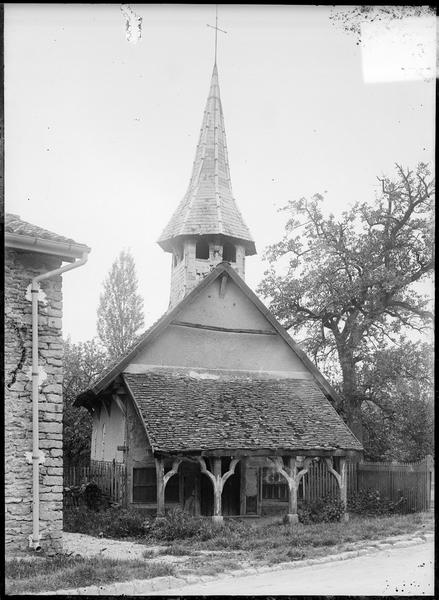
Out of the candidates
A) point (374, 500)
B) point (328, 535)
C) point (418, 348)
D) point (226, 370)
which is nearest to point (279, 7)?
point (328, 535)

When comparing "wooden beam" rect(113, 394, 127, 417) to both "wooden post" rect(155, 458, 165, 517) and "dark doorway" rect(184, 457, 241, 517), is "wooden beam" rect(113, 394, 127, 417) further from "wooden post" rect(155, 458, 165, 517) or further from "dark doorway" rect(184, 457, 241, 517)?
"wooden post" rect(155, 458, 165, 517)

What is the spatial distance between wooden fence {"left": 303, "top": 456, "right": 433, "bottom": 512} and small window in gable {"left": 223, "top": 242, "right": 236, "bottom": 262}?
24.7 feet

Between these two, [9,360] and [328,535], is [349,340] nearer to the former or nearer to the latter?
[328,535]

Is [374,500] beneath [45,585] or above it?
beneath

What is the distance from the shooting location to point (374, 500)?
68.1 ft

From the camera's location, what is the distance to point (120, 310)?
33.2m

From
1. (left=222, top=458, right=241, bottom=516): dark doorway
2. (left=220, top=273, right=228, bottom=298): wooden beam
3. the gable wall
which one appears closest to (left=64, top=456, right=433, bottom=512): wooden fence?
(left=222, top=458, right=241, bottom=516): dark doorway

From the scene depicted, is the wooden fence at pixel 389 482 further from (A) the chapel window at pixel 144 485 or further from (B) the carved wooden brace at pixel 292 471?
(A) the chapel window at pixel 144 485

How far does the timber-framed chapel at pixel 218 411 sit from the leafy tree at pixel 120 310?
11.4 meters

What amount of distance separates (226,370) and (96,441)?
214 inches

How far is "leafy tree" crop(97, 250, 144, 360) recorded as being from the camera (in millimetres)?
32750

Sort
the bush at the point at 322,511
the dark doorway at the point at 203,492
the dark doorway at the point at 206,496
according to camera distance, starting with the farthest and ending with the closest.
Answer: the dark doorway at the point at 206,496 → the dark doorway at the point at 203,492 → the bush at the point at 322,511

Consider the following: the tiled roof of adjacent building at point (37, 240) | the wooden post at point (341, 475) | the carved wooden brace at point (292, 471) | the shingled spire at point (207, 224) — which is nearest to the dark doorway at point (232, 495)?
the carved wooden brace at point (292, 471)

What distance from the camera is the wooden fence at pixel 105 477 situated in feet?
59.4
